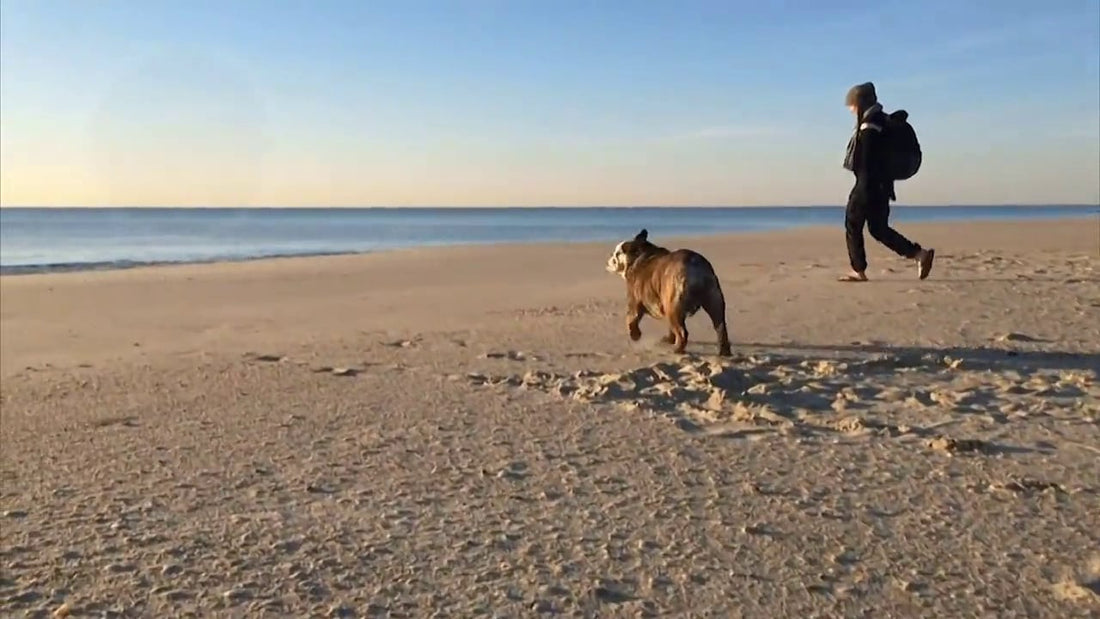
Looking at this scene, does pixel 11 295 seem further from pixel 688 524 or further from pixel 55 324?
pixel 688 524

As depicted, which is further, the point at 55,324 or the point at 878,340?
the point at 55,324

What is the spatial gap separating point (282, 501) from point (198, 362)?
11.4 feet

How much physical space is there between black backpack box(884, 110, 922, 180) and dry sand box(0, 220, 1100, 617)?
1.32 meters

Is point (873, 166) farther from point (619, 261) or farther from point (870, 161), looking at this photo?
point (619, 261)

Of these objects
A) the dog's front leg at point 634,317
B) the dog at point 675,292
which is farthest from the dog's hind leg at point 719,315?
the dog's front leg at point 634,317

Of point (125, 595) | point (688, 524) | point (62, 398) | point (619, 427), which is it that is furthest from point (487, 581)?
point (62, 398)

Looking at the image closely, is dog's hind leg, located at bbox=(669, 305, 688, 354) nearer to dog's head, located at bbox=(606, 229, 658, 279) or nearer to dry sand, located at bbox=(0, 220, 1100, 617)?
dry sand, located at bbox=(0, 220, 1100, 617)

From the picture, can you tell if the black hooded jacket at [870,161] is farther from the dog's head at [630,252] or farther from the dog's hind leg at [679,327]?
the dog's hind leg at [679,327]

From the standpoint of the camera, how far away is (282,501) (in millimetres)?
3742

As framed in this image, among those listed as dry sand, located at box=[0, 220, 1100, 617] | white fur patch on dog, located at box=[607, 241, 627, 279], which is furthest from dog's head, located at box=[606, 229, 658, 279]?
dry sand, located at box=[0, 220, 1100, 617]

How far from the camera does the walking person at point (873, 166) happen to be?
8.23m

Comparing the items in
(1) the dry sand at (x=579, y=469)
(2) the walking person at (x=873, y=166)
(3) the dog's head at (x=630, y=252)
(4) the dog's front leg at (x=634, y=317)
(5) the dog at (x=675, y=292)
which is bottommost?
(1) the dry sand at (x=579, y=469)

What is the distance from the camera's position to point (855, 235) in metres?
8.81

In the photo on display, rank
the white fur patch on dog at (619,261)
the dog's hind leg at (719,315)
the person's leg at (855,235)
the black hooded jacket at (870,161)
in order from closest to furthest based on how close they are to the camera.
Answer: the dog's hind leg at (719,315) → the white fur patch on dog at (619,261) → the black hooded jacket at (870,161) → the person's leg at (855,235)
